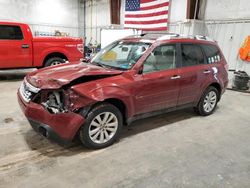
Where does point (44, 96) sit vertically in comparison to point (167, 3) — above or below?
below

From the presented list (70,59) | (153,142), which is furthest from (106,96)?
(70,59)

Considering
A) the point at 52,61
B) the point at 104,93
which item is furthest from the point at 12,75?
the point at 104,93

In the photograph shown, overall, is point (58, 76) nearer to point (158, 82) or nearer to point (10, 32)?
point (158, 82)

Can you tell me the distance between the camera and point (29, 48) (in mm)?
6754

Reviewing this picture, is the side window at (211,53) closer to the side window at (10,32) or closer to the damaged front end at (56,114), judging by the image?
the damaged front end at (56,114)

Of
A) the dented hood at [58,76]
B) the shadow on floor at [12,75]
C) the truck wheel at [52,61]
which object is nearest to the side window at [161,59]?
the dented hood at [58,76]

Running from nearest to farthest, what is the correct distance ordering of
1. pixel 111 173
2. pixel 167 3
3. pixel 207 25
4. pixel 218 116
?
pixel 111 173, pixel 218 116, pixel 207 25, pixel 167 3

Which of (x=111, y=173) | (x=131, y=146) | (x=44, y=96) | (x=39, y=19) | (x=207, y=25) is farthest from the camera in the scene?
(x=39, y=19)

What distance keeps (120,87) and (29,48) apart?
4872 millimetres

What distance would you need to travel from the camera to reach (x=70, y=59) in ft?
24.7

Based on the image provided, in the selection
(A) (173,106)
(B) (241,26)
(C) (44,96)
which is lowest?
(A) (173,106)

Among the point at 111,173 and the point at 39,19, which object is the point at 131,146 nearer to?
the point at 111,173

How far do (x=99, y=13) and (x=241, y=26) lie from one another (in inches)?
355

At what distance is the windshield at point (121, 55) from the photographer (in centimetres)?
333
